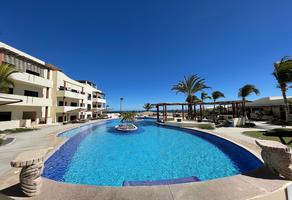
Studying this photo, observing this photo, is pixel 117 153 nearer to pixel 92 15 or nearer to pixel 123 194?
pixel 123 194

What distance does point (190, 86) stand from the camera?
2933cm

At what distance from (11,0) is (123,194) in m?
16.5

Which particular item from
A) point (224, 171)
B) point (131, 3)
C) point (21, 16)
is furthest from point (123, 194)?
point (21, 16)

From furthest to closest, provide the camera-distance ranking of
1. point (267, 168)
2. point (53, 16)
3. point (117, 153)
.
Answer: point (53, 16), point (117, 153), point (267, 168)

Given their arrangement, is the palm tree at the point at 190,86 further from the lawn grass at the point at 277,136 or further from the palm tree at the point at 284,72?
the lawn grass at the point at 277,136

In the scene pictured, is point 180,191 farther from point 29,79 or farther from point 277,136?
point 29,79

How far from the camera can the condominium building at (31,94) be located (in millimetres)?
15847

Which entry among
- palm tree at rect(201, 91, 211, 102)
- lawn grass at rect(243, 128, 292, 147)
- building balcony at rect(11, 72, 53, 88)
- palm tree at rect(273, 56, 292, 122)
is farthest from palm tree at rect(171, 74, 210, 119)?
building balcony at rect(11, 72, 53, 88)

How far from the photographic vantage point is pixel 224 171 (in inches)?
264

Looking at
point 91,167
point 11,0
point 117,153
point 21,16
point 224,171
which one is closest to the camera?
point 224,171

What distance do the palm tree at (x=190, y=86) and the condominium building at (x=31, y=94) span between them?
21309mm

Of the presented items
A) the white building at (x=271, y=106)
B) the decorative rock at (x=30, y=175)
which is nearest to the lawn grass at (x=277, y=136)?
the decorative rock at (x=30, y=175)

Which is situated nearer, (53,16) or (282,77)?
(53,16)

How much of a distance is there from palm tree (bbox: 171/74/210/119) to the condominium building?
2131 cm
